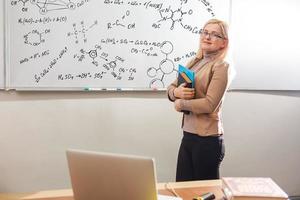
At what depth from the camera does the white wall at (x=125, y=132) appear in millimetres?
2711

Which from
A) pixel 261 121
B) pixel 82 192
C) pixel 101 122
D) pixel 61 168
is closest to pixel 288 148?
pixel 261 121

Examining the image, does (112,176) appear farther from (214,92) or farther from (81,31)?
(81,31)

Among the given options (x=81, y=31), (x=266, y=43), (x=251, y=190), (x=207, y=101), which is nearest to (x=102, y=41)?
(x=81, y=31)

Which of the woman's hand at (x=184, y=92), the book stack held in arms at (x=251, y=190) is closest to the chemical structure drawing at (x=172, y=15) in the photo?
the woman's hand at (x=184, y=92)

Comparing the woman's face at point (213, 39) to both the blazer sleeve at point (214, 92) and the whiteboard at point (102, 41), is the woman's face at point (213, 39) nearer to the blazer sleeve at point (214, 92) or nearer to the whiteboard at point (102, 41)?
the blazer sleeve at point (214, 92)

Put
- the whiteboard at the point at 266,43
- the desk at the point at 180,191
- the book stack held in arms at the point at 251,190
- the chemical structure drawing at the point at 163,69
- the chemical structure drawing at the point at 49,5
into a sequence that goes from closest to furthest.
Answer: the book stack held in arms at the point at 251,190
the desk at the point at 180,191
the chemical structure drawing at the point at 49,5
the chemical structure drawing at the point at 163,69
the whiteboard at the point at 266,43

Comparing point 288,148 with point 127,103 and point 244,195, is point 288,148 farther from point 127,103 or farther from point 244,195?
point 244,195

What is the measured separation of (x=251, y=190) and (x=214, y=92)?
2.28ft

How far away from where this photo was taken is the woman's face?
81.8 inches

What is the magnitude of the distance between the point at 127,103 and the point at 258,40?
3.90ft

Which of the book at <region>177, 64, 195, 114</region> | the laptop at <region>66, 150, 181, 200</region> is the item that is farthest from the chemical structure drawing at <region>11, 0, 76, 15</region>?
the laptop at <region>66, 150, 181, 200</region>

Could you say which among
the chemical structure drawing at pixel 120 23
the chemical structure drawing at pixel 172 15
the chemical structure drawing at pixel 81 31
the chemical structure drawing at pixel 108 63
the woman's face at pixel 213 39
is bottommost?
the chemical structure drawing at pixel 108 63

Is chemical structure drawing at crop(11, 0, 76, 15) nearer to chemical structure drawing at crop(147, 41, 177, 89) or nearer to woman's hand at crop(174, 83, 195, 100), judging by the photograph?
chemical structure drawing at crop(147, 41, 177, 89)

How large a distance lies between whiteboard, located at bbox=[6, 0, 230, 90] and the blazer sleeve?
0.87 metres
